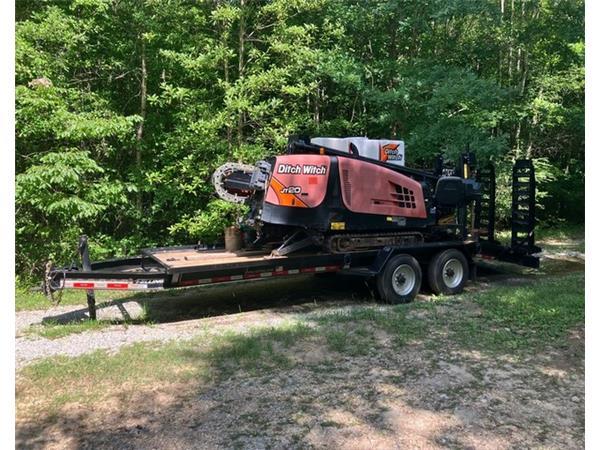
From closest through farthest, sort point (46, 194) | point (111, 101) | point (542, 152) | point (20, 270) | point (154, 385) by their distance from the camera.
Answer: point (154, 385) → point (46, 194) → point (20, 270) → point (111, 101) → point (542, 152)

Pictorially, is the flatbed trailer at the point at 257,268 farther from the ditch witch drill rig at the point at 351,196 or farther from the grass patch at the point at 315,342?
the grass patch at the point at 315,342

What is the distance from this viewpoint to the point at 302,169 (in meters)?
7.82

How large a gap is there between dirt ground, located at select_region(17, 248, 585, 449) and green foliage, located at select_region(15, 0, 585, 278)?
6.73 meters

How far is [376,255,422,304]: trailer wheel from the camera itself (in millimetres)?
8203

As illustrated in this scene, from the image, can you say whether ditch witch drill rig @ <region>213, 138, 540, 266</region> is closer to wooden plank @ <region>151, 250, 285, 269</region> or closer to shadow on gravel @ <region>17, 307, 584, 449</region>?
wooden plank @ <region>151, 250, 285, 269</region>

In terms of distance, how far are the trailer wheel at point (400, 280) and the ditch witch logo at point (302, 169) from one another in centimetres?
186

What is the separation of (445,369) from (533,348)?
4.25ft

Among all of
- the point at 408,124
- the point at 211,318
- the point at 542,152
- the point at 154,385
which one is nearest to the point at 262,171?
the point at 211,318

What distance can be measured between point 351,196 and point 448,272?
8.22ft

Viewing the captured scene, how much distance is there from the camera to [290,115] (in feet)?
46.3

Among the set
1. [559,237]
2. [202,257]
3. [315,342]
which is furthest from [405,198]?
[559,237]

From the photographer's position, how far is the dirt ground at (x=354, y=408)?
12.5 ft

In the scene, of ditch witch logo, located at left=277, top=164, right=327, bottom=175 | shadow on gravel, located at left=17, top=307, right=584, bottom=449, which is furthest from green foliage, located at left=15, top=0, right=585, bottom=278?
shadow on gravel, located at left=17, top=307, right=584, bottom=449

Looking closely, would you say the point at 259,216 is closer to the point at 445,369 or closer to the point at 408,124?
the point at 445,369
